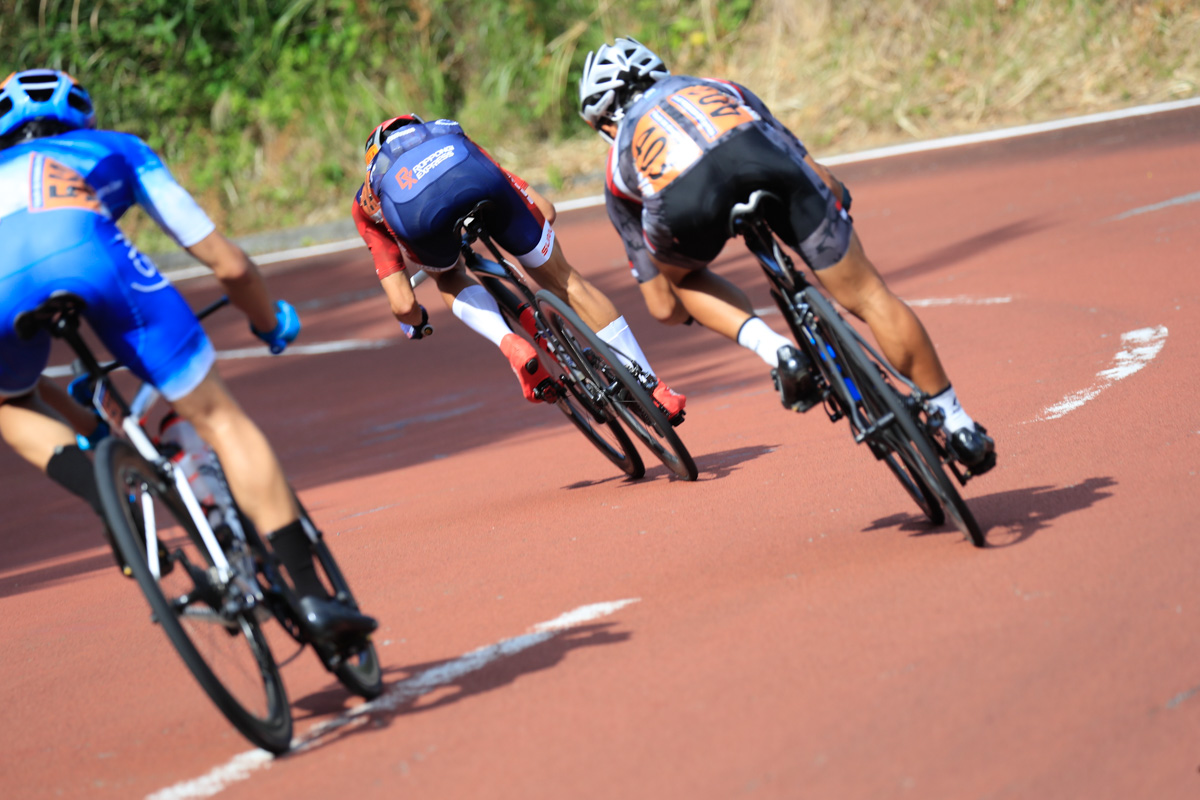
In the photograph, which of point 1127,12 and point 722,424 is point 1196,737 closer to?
point 722,424

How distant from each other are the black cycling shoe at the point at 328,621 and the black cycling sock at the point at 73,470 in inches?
26.6

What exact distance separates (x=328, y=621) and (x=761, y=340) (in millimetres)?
1930

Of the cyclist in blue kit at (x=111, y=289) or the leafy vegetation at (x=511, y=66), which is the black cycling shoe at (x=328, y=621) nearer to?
the cyclist in blue kit at (x=111, y=289)

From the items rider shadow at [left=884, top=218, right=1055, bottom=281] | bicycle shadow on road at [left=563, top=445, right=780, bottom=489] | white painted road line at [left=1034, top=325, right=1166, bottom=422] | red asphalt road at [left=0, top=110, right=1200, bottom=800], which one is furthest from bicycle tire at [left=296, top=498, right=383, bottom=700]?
rider shadow at [left=884, top=218, right=1055, bottom=281]

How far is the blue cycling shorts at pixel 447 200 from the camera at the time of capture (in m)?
6.14

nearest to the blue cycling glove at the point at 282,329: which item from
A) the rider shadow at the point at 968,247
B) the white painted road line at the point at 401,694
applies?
the white painted road line at the point at 401,694

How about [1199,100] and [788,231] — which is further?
[1199,100]

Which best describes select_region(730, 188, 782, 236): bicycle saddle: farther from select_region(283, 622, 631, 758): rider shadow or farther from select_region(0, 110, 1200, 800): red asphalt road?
select_region(283, 622, 631, 758): rider shadow

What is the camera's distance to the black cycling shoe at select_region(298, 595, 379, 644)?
12.8 ft

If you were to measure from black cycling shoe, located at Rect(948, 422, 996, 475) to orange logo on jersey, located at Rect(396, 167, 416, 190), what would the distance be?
268 centimetres

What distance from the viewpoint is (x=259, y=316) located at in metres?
4.21

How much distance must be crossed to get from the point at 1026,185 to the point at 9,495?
910 cm

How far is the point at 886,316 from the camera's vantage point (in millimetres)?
4734

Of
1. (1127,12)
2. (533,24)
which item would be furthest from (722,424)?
(533,24)
